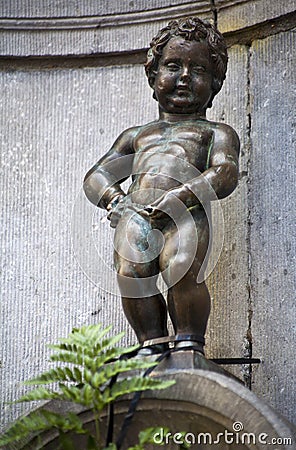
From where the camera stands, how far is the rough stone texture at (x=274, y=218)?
2.95 m

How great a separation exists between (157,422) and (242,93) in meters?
1.18

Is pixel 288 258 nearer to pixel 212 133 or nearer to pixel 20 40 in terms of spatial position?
pixel 212 133

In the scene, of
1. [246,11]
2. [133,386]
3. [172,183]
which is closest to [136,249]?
[172,183]

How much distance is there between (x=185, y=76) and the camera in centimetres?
287

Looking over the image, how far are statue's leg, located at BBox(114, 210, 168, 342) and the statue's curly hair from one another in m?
0.47

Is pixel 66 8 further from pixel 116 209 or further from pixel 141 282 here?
pixel 141 282

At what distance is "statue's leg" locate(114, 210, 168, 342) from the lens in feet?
8.71

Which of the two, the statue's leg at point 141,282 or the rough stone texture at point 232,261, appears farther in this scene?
the rough stone texture at point 232,261

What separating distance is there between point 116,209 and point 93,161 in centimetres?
60

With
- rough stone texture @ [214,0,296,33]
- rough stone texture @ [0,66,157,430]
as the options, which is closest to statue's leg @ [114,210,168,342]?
rough stone texture @ [0,66,157,430]

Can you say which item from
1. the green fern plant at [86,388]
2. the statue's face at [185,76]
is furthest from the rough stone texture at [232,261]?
the green fern plant at [86,388]

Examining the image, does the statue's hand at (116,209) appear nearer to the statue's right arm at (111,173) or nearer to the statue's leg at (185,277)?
the statue's right arm at (111,173)

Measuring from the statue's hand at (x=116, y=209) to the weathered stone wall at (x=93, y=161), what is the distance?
0.17 meters

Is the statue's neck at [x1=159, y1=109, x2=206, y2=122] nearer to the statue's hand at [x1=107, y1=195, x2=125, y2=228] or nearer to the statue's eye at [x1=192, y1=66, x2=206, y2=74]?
the statue's eye at [x1=192, y1=66, x2=206, y2=74]
